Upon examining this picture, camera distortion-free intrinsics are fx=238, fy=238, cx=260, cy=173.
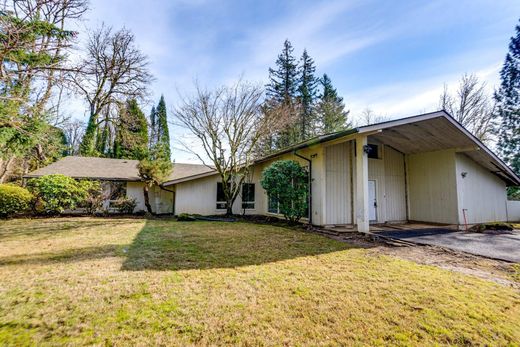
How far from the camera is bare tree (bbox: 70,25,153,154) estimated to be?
49.9 feet

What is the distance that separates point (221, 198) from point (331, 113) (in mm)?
14876

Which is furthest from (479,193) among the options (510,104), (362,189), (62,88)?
(62,88)

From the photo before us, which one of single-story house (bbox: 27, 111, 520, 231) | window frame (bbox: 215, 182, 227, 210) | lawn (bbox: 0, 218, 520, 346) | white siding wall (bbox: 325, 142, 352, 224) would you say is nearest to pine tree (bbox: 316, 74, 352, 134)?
single-story house (bbox: 27, 111, 520, 231)

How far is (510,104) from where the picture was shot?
1919 centimetres

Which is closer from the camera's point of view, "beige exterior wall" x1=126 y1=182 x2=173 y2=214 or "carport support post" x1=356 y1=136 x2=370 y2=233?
"carport support post" x1=356 y1=136 x2=370 y2=233

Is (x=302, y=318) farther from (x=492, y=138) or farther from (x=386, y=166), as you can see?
(x=492, y=138)

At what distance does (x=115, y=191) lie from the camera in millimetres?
13680

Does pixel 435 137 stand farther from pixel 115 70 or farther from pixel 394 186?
pixel 115 70

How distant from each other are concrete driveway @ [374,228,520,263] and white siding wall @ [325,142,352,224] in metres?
2.14

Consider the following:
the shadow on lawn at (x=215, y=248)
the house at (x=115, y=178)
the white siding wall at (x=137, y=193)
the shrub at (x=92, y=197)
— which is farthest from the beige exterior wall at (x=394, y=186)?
the shrub at (x=92, y=197)

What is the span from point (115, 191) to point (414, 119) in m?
14.8

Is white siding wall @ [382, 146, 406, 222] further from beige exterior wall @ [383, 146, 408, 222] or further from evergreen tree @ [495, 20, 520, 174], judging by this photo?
evergreen tree @ [495, 20, 520, 174]

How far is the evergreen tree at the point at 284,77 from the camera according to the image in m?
23.5

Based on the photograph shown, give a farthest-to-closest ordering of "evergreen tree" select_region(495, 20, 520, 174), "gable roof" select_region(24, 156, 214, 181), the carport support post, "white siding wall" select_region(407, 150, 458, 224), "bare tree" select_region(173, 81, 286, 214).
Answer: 1. "evergreen tree" select_region(495, 20, 520, 174)
2. "gable roof" select_region(24, 156, 214, 181)
3. "bare tree" select_region(173, 81, 286, 214)
4. "white siding wall" select_region(407, 150, 458, 224)
5. the carport support post
